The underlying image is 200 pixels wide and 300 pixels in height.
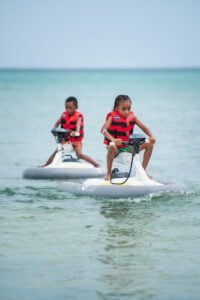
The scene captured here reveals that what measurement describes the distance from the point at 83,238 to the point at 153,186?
207 centimetres

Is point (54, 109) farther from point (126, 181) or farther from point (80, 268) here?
point (80, 268)

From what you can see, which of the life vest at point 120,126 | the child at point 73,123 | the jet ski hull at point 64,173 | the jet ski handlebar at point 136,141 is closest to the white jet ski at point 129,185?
the jet ski handlebar at point 136,141

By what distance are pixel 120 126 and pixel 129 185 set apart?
817 mm

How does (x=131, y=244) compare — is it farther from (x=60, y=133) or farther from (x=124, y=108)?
(x=60, y=133)

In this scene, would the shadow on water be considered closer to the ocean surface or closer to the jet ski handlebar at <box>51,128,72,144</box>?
the ocean surface

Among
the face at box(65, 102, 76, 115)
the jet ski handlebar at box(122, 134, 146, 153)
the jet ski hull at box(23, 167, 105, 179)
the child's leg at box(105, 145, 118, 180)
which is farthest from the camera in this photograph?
the face at box(65, 102, 76, 115)

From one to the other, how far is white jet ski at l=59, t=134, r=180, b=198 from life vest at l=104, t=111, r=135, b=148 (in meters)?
0.24

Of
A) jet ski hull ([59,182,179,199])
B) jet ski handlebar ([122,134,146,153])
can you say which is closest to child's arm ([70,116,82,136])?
jet ski hull ([59,182,179,199])

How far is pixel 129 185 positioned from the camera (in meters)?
12.2

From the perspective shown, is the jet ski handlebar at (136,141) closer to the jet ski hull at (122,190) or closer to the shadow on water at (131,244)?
the jet ski hull at (122,190)

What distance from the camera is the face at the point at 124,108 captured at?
12.5 m

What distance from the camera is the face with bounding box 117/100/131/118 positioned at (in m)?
12.5

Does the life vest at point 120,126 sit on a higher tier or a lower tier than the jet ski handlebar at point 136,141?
higher

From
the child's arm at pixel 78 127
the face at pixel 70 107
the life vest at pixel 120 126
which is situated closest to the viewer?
the life vest at pixel 120 126
